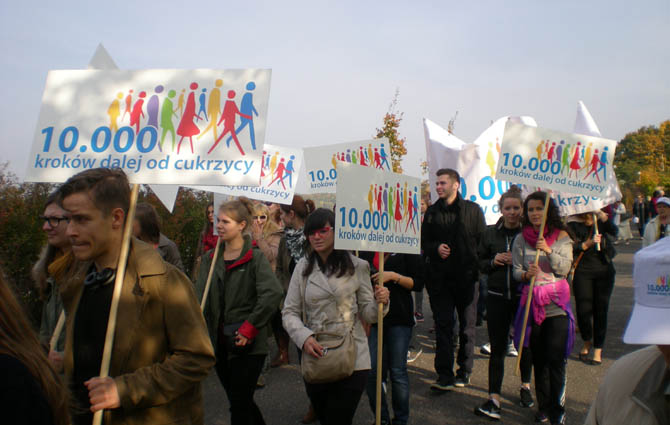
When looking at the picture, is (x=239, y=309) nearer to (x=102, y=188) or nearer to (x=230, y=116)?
(x=230, y=116)

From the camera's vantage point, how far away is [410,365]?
21.7 feet

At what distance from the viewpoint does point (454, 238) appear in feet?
19.0

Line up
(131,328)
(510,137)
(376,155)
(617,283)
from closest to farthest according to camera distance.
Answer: (131,328), (510,137), (376,155), (617,283)

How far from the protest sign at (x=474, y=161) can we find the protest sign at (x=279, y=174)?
204cm

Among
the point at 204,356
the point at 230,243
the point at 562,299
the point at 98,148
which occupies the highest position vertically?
the point at 98,148

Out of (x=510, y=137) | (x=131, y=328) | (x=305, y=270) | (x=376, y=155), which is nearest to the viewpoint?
(x=131, y=328)

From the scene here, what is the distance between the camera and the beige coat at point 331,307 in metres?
3.48

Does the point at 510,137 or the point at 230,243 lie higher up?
→ the point at 510,137

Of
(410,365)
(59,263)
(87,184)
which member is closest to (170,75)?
(87,184)

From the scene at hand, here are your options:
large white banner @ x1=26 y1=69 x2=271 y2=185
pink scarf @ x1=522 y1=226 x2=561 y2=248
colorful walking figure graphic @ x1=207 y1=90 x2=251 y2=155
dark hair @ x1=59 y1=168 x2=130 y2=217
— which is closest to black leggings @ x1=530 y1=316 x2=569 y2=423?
pink scarf @ x1=522 y1=226 x2=561 y2=248

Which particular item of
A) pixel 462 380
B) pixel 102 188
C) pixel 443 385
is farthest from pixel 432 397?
pixel 102 188

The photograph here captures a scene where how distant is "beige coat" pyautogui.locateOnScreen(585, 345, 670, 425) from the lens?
1502 mm

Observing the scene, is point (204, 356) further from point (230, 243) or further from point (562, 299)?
point (562, 299)

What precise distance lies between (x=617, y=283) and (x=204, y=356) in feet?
42.9
